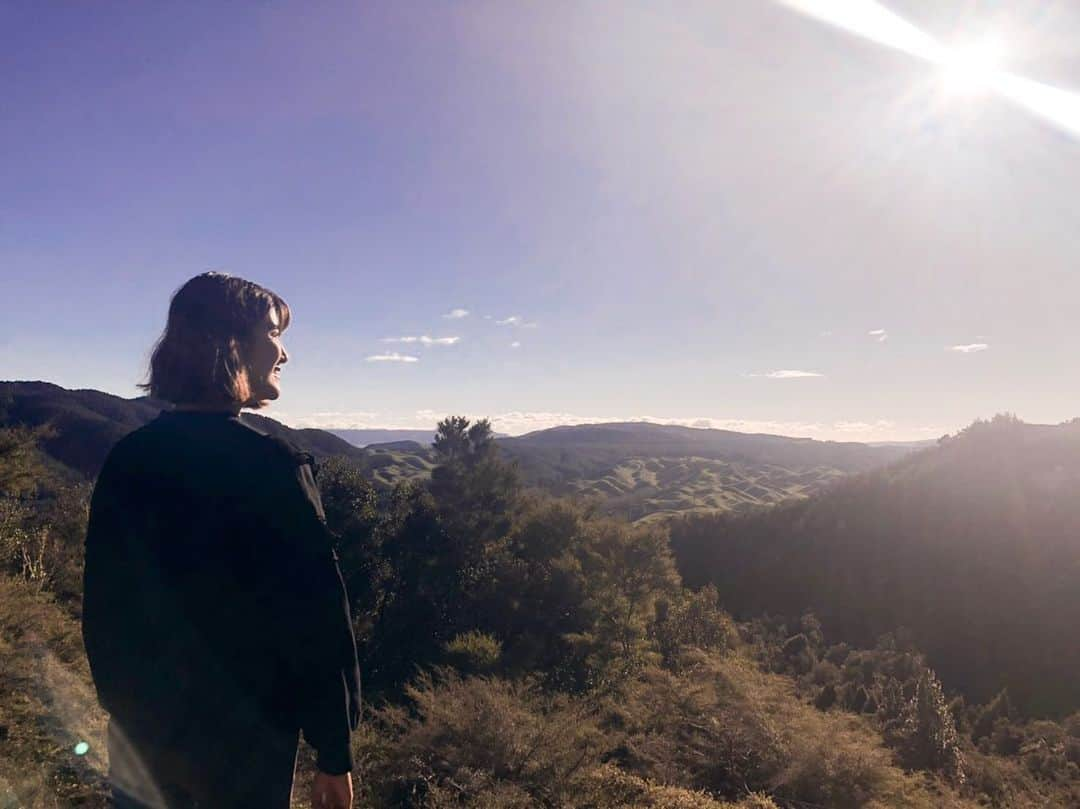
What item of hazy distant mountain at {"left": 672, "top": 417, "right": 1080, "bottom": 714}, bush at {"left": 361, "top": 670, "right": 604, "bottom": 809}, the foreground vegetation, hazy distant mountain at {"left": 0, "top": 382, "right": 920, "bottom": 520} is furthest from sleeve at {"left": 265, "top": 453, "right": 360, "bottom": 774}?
hazy distant mountain at {"left": 672, "top": 417, "right": 1080, "bottom": 714}

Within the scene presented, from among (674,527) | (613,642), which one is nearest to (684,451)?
(674,527)

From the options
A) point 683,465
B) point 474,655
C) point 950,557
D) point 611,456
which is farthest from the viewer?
point 611,456

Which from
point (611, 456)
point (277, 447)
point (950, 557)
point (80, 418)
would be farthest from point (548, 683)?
point (611, 456)

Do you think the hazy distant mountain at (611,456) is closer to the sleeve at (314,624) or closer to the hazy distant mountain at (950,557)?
the sleeve at (314,624)

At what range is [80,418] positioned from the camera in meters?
50.5

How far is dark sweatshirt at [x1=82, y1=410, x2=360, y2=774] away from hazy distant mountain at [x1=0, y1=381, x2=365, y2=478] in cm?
2907

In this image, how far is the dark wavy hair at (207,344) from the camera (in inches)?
70.1

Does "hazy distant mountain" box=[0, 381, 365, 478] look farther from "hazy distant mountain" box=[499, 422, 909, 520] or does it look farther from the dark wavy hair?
"hazy distant mountain" box=[499, 422, 909, 520]

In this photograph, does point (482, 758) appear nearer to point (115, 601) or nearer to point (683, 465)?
point (115, 601)

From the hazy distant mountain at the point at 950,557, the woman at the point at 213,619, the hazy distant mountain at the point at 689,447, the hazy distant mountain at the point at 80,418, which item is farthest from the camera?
the hazy distant mountain at the point at 689,447

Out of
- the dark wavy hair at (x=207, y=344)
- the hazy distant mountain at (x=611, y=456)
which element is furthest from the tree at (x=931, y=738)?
the dark wavy hair at (x=207, y=344)

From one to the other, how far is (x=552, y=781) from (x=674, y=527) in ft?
137

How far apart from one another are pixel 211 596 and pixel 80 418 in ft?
200

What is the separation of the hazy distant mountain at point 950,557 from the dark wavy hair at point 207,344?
97.2 feet
